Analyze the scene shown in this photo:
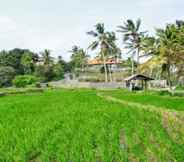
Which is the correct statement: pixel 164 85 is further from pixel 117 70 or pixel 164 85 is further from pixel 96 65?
pixel 96 65

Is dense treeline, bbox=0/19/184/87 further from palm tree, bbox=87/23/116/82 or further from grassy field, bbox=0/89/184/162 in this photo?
grassy field, bbox=0/89/184/162

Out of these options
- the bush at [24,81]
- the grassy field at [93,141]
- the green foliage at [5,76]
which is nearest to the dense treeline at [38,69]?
the green foliage at [5,76]

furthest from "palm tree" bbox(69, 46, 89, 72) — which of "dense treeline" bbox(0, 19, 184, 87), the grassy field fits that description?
the grassy field

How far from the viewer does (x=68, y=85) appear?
4753cm

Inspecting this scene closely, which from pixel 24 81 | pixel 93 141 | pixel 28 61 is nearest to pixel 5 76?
pixel 28 61

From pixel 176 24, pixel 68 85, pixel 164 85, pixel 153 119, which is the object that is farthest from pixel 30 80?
pixel 153 119

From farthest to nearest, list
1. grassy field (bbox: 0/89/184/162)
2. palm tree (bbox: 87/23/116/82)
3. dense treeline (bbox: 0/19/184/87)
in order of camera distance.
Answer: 1. palm tree (bbox: 87/23/116/82)
2. dense treeline (bbox: 0/19/184/87)
3. grassy field (bbox: 0/89/184/162)

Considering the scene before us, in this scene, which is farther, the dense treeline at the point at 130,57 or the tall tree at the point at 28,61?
the tall tree at the point at 28,61

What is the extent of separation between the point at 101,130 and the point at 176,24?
2559 cm

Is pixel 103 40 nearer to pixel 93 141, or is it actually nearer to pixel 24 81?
pixel 24 81

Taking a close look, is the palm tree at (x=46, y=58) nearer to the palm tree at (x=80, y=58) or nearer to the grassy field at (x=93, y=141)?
the palm tree at (x=80, y=58)

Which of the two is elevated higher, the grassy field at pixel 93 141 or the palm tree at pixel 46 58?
the palm tree at pixel 46 58

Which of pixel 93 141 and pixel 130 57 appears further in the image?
pixel 130 57

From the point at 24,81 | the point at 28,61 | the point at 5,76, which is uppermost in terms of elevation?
the point at 28,61
